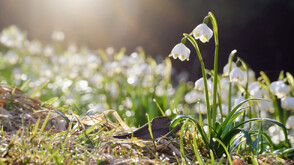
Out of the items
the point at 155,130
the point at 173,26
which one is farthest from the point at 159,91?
the point at 173,26

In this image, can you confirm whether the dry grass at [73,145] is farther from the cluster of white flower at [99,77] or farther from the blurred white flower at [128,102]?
the blurred white flower at [128,102]

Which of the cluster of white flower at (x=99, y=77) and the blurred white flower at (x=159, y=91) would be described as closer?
the blurred white flower at (x=159, y=91)

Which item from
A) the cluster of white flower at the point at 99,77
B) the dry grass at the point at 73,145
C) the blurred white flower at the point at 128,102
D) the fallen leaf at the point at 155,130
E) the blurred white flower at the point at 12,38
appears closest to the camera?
the dry grass at the point at 73,145

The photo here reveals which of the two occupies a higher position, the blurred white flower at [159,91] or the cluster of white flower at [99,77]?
the cluster of white flower at [99,77]

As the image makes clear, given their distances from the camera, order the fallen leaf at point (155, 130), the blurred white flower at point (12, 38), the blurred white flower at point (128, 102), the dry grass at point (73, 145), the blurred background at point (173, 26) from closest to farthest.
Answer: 1. the dry grass at point (73, 145)
2. the fallen leaf at point (155, 130)
3. the blurred white flower at point (128, 102)
4. the blurred white flower at point (12, 38)
5. the blurred background at point (173, 26)

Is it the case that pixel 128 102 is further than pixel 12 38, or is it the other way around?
pixel 12 38

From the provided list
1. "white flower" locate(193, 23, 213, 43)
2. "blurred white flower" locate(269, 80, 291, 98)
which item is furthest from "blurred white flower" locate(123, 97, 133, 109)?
"white flower" locate(193, 23, 213, 43)

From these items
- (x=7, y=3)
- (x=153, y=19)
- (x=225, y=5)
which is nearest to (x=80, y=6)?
(x=153, y=19)

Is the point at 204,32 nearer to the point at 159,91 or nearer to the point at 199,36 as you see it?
the point at 199,36

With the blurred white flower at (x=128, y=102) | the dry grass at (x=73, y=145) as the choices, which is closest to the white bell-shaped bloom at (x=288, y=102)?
the dry grass at (x=73, y=145)

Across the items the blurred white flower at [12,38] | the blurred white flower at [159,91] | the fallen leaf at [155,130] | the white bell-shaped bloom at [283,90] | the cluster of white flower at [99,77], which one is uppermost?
the blurred white flower at [12,38]
